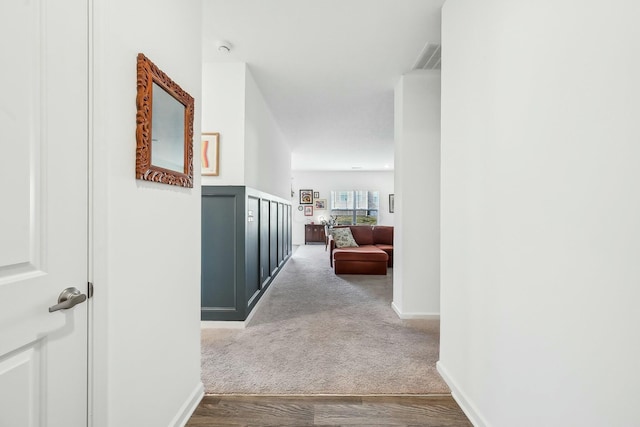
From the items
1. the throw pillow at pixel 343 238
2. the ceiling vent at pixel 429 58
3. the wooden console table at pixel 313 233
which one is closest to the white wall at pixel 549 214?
the ceiling vent at pixel 429 58

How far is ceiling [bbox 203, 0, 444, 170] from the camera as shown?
7.04 feet

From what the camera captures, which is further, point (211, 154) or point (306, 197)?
point (306, 197)

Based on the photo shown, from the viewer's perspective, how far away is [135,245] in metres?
1.16

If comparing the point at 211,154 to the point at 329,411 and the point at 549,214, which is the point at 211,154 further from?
the point at 549,214

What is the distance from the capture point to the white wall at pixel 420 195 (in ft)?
10.3

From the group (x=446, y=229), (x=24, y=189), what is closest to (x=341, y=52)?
(x=446, y=229)

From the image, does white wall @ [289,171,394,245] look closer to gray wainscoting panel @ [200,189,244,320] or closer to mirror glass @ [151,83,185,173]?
gray wainscoting panel @ [200,189,244,320]

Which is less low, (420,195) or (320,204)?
(320,204)

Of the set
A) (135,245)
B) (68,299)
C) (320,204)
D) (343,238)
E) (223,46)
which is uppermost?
(223,46)

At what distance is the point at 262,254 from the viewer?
3732 millimetres

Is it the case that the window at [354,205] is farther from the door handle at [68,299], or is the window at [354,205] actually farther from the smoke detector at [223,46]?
the door handle at [68,299]

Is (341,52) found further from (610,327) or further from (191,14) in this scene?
(610,327)

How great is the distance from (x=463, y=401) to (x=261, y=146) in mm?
3276

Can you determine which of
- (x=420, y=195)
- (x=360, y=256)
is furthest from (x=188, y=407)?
(x=360, y=256)
